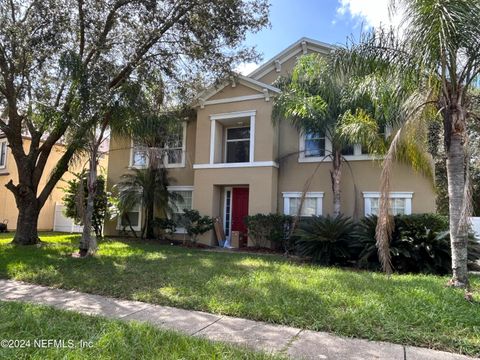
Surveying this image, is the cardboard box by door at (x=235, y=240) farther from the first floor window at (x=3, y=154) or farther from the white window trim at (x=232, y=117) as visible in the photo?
the first floor window at (x=3, y=154)

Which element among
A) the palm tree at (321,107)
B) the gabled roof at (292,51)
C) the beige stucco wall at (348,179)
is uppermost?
the gabled roof at (292,51)

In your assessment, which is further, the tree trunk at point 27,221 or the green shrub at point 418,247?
the tree trunk at point 27,221

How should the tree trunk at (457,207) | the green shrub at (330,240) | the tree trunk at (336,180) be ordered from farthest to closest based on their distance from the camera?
the tree trunk at (336,180), the green shrub at (330,240), the tree trunk at (457,207)

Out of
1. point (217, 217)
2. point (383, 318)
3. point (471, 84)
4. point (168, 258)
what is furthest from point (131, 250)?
point (471, 84)

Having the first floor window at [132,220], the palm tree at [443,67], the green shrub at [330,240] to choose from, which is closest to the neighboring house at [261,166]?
the first floor window at [132,220]

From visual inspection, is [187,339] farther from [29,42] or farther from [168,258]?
[29,42]

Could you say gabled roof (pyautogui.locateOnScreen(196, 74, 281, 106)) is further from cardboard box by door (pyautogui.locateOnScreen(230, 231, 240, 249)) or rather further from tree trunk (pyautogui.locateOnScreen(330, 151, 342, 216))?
cardboard box by door (pyautogui.locateOnScreen(230, 231, 240, 249))

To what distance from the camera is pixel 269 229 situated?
14.0 meters

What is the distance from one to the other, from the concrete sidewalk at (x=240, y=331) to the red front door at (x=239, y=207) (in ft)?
31.5

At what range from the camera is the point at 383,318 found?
5148mm

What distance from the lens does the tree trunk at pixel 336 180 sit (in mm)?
13383

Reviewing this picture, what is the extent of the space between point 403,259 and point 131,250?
8.38 m

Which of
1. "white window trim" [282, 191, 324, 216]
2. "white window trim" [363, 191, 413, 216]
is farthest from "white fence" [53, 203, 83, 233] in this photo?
"white window trim" [363, 191, 413, 216]

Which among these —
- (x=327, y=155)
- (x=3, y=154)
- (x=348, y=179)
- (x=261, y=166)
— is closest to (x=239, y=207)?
(x=261, y=166)
